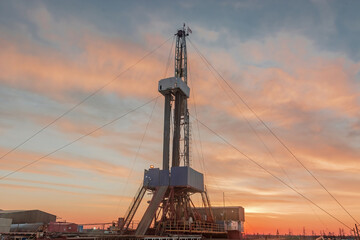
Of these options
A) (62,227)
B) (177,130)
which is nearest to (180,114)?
(177,130)

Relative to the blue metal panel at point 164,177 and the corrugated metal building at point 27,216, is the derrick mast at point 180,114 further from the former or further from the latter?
the corrugated metal building at point 27,216

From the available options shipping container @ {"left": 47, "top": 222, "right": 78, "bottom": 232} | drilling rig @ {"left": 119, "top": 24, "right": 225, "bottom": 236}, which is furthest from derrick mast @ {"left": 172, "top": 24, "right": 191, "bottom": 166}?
shipping container @ {"left": 47, "top": 222, "right": 78, "bottom": 232}

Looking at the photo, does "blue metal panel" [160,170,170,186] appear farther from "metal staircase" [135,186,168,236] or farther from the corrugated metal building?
the corrugated metal building

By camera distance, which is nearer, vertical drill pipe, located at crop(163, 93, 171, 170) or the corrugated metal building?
vertical drill pipe, located at crop(163, 93, 171, 170)

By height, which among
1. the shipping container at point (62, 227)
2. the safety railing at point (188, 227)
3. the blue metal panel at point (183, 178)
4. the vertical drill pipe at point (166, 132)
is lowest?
the shipping container at point (62, 227)

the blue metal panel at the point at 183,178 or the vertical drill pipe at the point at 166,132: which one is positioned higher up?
the vertical drill pipe at the point at 166,132

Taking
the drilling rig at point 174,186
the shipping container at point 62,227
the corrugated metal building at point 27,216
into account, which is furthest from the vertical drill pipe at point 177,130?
the corrugated metal building at point 27,216

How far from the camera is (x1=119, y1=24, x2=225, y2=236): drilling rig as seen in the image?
37.2 meters

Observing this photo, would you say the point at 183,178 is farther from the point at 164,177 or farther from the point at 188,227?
the point at 188,227

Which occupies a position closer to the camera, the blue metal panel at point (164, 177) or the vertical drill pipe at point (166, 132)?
the blue metal panel at point (164, 177)

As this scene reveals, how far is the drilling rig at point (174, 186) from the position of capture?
3716cm

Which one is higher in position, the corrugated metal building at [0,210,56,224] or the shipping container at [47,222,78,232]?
the corrugated metal building at [0,210,56,224]

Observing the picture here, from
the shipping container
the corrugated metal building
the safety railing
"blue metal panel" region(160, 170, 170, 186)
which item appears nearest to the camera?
the safety railing

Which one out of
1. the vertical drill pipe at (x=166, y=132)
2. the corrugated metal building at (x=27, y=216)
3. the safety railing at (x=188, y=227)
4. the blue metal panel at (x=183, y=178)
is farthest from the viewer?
the corrugated metal building at (x=27, y=216)
